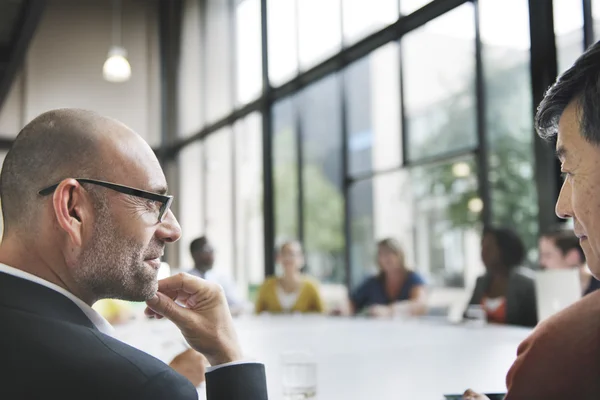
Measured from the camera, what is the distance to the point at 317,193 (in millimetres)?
6680

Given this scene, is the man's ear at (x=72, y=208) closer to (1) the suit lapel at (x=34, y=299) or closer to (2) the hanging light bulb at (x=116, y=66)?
(1) the suit lapel at (x=34, y=299)

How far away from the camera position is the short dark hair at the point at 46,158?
107cm

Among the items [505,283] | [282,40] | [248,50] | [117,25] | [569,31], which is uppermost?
[117,25]

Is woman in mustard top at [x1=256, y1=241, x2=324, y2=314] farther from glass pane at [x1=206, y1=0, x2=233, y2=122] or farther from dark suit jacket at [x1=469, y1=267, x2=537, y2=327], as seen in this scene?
glass pane at [x1=206, y1=0, x2=233, y2=122]

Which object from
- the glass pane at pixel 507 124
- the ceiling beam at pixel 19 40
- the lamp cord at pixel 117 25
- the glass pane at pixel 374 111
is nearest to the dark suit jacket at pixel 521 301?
the glass pane at pixel 507 124

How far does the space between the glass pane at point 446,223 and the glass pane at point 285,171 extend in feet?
5.48

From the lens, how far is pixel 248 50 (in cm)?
787

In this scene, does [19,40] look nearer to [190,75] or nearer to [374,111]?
[374,111]

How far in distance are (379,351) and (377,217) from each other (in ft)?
12.2

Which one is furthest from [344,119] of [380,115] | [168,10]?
[168,10]

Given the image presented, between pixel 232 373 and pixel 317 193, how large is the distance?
5550mm

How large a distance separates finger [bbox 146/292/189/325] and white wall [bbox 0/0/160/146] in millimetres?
9809

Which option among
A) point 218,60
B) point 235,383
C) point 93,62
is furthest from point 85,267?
point 93,62

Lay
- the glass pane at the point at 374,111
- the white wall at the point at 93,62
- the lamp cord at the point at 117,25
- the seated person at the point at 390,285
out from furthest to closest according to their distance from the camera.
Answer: the lamp cord at the point at 117,25
the white wall at the point at 93,62
the glass pane at the point at 374,111
the seated person at the point at 390,285
